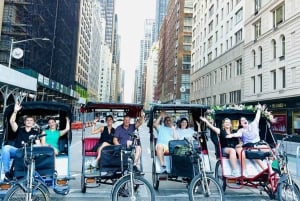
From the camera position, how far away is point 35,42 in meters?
44.3

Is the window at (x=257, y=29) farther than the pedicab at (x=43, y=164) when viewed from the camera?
Yes

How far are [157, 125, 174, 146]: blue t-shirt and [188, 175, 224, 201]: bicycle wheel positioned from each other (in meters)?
2.86

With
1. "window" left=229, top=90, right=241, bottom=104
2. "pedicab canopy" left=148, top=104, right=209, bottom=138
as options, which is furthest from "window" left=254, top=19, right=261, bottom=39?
"pedicab canopy" left=148, top=104, right=209, bottom=138

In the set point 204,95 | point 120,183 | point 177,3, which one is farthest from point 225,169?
point 177,3

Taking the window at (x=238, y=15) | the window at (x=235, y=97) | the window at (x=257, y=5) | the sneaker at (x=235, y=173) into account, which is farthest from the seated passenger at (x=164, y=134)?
the window at (x=238, y=15)

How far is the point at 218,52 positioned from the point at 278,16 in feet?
66.6

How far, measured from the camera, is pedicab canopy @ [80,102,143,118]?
9266 millimetres

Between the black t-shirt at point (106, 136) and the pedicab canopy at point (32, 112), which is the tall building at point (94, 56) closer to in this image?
the pedicab canopy at point (32, 112)

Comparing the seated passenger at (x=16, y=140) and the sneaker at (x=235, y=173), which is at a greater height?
the seated passenger at (x=16, y=140)

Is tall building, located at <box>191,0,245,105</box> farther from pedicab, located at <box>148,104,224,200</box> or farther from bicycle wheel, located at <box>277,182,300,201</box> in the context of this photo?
bicycle wheel, located at <box>277,182,300,201</box>

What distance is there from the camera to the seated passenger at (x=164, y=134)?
874cm

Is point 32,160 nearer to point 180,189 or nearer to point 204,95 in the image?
point 180,189

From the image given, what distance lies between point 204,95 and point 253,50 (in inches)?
914

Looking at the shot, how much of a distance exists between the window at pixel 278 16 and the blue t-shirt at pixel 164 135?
83.4 feet
